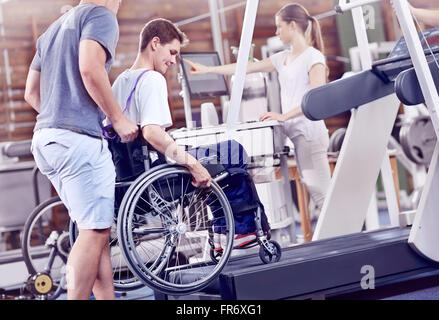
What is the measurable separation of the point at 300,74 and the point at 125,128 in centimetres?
139

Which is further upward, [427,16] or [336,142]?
[336,142]

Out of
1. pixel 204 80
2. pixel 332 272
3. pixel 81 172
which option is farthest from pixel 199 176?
pixel 204 80

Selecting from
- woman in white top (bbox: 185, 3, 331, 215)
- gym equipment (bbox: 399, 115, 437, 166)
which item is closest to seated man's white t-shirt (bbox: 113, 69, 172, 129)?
woman in white top (bbox: 185, 3, 331, 215)

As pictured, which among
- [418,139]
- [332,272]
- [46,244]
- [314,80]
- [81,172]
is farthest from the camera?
[418,139]

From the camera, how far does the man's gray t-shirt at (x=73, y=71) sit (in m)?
2.32

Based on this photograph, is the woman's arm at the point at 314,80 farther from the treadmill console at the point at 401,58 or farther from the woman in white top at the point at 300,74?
the treadmill console at the point at 401,58

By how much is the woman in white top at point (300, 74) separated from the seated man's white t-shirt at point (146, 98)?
0.93 metres

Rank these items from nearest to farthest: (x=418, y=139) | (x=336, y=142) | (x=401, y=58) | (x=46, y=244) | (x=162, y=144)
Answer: (x=162, y=144) → (x=401, y=58) → (x=46, y=244) → (x=336, y=142) → (x=418, y=139)

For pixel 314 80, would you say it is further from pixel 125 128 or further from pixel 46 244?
pixel 46 244

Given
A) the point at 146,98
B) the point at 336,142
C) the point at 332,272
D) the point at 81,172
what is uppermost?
the point at 336,142

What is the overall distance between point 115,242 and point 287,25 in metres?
1.45

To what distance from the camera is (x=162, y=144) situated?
8.07ft

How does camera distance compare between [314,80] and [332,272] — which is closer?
[332,272]
